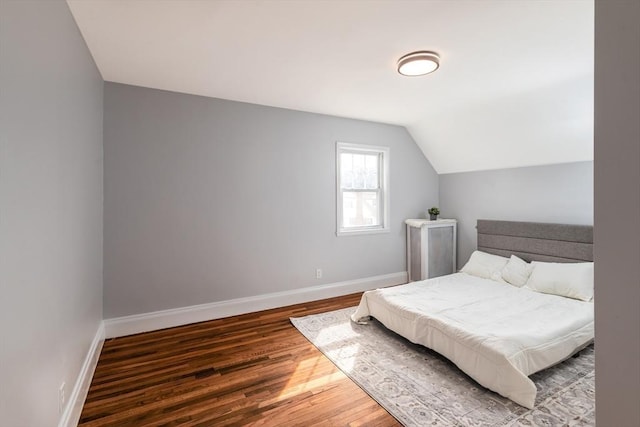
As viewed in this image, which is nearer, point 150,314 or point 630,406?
point 630,406

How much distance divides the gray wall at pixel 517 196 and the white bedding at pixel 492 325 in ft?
3.86

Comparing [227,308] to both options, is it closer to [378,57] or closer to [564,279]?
[378,57]

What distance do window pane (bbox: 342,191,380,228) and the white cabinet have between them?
0.61 metres

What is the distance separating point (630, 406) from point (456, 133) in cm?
402

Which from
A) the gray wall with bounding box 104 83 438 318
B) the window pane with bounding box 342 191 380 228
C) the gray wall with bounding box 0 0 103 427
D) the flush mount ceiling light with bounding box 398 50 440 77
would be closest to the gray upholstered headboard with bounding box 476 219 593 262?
the window pane with bounding box 342 191 380 228

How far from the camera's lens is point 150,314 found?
3.08 meters

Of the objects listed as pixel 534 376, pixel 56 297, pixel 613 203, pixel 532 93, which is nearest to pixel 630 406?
pixel 613 203

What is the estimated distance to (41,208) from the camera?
143cm

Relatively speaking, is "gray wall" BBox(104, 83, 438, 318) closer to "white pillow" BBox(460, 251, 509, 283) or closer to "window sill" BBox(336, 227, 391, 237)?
"window sill" BBox(336, 227, 391, 237)

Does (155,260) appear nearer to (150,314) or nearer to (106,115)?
(150,314)

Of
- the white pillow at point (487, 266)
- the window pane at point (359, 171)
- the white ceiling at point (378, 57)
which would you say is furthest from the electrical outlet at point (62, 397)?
the white pillow at point (487, 266)

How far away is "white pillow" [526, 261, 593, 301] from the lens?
2.95 m

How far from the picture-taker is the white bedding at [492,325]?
6.42 ft

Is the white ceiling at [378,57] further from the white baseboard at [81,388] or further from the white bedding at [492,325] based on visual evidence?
the white baseboard at [81,388]
